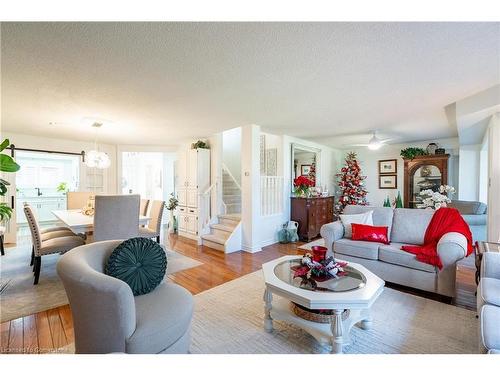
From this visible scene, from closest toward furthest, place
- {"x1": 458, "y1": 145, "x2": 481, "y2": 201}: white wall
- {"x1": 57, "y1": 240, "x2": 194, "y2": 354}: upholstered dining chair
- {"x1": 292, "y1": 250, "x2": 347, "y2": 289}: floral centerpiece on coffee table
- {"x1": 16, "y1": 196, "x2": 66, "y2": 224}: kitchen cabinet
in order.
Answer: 1. {"x1": 57, "y1": 240, "x2": 194, "y2": 354}: upholstered dining chair
2. {"x1": 292, "y1": 250, "x2": 347, "y2": 289}: floral centerpiece on coffee table
3. {"x1": 458, "y1": 145, "x2": 481, "y2": 201}: white wall
4. {"x1": 16, "y1": 196, "x2": 66, "y2": 224}: kitchen cabinet

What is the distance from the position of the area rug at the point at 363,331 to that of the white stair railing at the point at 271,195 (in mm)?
2343

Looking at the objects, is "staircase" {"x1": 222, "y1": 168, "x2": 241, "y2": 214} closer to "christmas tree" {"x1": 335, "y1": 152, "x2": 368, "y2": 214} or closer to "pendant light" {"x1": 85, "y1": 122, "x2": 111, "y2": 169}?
"pendant light" {"x1": 85, "y1": 122, "x2": 111, "y2": 169}

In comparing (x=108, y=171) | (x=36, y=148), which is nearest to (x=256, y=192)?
(x=108, y=171)

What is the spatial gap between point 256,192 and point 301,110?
1.62m

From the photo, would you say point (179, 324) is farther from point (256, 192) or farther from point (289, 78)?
point (256, 192)

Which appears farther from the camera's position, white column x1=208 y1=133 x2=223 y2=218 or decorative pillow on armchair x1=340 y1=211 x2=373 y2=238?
white column x1=208 y1=133 x2=223 y2=218

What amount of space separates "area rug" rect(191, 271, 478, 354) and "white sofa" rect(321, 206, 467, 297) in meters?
0.20

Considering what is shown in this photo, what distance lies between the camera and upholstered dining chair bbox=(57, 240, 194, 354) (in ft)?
3.92

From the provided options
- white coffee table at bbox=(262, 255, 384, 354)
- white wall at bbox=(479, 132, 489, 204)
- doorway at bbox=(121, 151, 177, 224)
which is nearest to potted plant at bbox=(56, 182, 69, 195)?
doorway at bbox=(121, 151, 177, 224)

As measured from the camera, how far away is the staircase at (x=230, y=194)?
18.6ft

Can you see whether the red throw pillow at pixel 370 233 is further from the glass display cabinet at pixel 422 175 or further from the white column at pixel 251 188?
the glass display cabinet at pixel 422 175

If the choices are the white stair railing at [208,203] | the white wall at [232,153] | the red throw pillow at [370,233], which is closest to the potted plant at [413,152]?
the red throw pillow at [370,233]

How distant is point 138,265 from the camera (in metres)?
1.68

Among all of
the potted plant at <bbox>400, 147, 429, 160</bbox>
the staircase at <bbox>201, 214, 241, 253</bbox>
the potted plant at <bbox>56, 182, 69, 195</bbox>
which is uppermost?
the potted plant at <bbox>400, 147, 429, 160</bbox>
